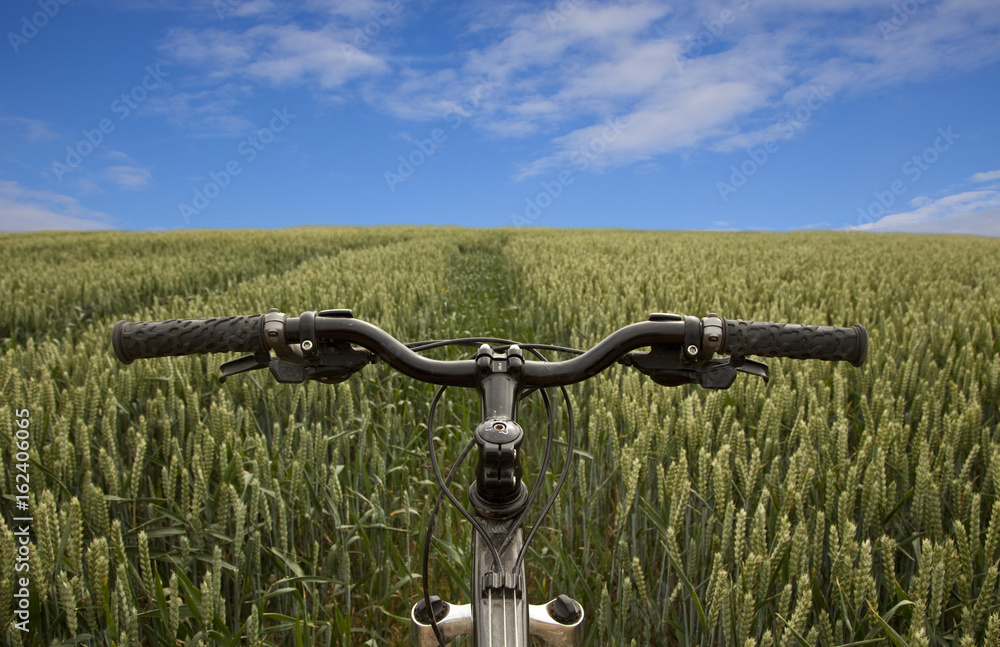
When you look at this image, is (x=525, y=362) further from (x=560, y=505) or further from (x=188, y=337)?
(x=560, y=505)

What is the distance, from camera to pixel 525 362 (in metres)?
0.91

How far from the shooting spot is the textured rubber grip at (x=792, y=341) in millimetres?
959

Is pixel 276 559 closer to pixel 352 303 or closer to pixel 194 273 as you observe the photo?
pixel 352 303

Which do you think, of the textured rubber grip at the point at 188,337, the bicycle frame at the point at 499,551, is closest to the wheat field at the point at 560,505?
the bicycle frame at the point at 499,551

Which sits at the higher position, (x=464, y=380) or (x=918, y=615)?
(x=464, y=380)

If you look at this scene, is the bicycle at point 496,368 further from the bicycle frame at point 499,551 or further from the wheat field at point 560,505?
the wheat field at point 560,505

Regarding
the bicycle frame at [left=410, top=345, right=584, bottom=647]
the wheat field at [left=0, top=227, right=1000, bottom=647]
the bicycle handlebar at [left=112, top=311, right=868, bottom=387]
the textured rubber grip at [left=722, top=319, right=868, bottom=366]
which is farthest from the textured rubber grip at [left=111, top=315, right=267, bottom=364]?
the textured rubber grip at [left=722, top=319, right=868, bottom=366]

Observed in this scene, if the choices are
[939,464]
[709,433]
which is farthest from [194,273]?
[939,464]

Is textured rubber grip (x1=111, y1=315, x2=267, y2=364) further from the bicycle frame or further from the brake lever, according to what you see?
the bicycle frame

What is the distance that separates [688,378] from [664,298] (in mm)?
4308

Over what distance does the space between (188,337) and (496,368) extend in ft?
1.94

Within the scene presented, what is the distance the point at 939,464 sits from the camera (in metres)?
1.97

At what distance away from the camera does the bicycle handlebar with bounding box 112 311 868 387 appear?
3.00 feet

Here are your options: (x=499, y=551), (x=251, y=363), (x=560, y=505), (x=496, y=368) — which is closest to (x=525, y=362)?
(x=496, y=368)
